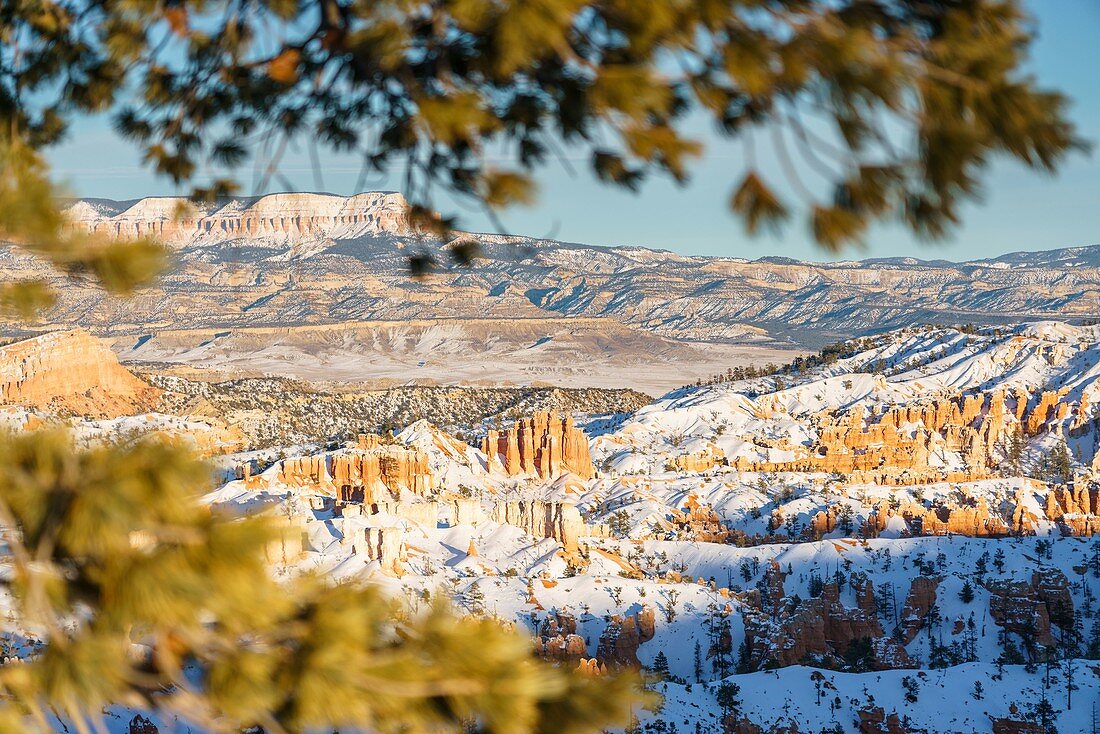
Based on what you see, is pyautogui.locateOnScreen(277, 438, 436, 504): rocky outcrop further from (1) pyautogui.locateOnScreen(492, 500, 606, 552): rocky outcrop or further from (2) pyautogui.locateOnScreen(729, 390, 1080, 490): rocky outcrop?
(2) pyautogui.locateOnScreen(729, 390, 1080, 490): rocky outcrop

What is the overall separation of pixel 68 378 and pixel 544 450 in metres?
47.4

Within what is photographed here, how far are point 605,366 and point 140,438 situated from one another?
16278 cm

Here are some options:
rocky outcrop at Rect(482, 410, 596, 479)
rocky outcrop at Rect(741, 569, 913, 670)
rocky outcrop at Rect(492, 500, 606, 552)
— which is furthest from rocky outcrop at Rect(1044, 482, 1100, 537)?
rocky outcrop at Rect(482, 410, 596, 479)

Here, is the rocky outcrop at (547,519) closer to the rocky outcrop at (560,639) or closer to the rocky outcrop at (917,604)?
the rocky outcrop at (560,639)

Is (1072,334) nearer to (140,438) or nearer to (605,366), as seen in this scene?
(140,438)

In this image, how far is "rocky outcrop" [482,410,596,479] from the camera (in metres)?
55.1

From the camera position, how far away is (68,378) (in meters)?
84.2

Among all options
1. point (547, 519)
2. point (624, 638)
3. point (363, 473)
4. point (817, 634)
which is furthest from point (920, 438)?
point (624, 638)

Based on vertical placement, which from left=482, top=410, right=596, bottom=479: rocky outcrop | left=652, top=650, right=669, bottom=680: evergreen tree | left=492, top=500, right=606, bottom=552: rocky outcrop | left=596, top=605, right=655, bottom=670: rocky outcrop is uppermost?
left=482, top=410, right=596, bottom=479: rocky outcrop

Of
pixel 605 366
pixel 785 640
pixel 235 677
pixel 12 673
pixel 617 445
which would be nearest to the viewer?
pixel 235 677

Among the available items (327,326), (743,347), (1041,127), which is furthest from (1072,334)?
(327,326)

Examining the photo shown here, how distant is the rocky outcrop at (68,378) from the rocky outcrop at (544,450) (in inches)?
1508

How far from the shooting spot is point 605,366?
166250mm

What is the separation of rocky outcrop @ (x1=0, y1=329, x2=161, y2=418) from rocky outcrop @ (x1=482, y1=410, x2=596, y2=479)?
38.3m
